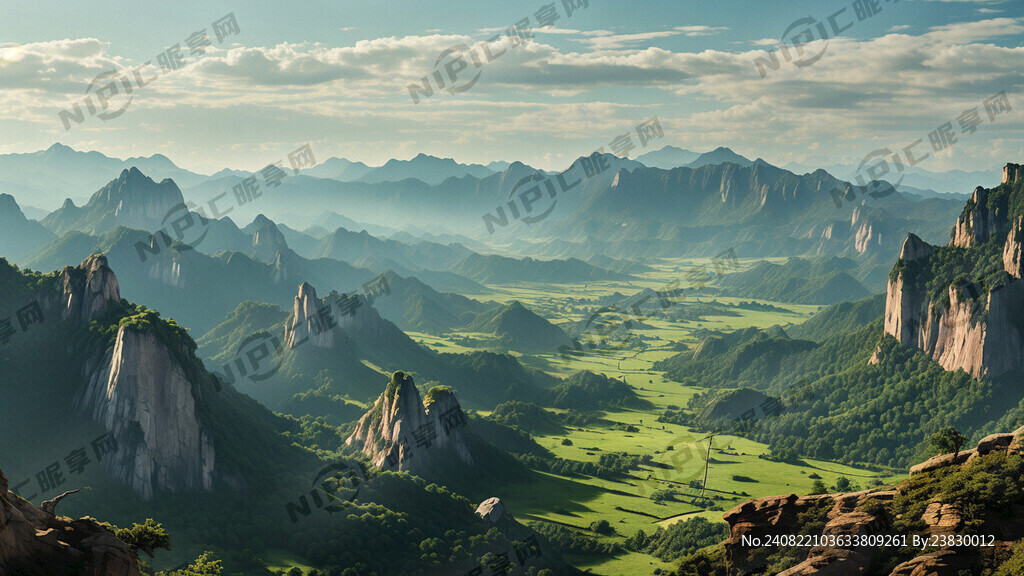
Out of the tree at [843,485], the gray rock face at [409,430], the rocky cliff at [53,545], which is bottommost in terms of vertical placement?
the tree at [843,485]

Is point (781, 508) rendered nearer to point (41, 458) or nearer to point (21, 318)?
point (41, 458)

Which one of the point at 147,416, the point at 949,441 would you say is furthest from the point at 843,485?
the point at 147,416

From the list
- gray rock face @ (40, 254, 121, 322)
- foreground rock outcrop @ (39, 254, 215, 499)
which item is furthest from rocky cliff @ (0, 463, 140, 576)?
gray rock face @ (40, 254, 121, 322)

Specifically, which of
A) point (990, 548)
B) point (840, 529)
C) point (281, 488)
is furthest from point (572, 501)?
point (990, 548)

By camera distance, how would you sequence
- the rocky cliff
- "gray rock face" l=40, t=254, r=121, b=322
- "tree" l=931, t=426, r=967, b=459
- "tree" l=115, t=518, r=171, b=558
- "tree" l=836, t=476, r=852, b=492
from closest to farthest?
the rocky cliff, "tree" l=115, t=518, r=171, b=558, "tree" l=931, t=426, r=967, b=459, "gray rock face" l=40, t=254, r=121, b=322, "tree" l=836, t=476, r=852, b=492

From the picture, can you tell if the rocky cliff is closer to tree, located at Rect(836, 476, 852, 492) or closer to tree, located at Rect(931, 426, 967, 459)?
tree, located at Rect(931, 426, 967, 459)

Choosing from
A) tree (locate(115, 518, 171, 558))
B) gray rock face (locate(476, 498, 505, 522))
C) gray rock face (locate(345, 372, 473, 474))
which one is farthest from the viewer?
gray rock face (locate(345, 372, 473, 474))

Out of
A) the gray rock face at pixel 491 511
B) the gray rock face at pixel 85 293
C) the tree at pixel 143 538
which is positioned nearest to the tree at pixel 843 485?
the gray rock face at pixel 491 511

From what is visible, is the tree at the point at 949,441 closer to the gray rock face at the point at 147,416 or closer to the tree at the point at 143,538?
the tree at the point at 143,538
